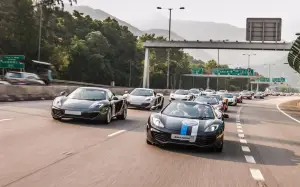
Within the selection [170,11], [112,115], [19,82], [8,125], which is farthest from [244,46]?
[8,125]

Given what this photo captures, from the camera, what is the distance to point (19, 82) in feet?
131

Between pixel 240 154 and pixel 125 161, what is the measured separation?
3.11 metres

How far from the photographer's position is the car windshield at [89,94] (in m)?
15.9

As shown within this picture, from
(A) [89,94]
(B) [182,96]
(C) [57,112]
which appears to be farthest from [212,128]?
(B) [182,96]

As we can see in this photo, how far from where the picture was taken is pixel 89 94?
16.3m

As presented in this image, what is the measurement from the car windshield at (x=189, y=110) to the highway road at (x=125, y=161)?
0.91 metres

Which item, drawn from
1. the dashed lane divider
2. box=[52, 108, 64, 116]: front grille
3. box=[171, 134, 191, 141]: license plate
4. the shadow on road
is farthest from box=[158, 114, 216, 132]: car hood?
box=[52, 108, 64, 116]: front grille

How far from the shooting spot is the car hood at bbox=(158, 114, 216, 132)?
10373mm

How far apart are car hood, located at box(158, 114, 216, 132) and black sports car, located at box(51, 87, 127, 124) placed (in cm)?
450

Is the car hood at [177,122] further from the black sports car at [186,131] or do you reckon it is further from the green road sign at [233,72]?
the green road sign at [233,72]

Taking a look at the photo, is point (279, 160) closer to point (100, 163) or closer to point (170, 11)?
point (100, 163)

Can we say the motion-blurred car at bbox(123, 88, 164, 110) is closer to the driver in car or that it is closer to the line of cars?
the line of cars

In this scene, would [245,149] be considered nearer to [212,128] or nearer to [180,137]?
[212,128]

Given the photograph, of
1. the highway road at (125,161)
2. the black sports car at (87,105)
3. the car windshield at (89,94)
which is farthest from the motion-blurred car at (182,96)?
the highway road at (125,161)
